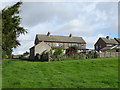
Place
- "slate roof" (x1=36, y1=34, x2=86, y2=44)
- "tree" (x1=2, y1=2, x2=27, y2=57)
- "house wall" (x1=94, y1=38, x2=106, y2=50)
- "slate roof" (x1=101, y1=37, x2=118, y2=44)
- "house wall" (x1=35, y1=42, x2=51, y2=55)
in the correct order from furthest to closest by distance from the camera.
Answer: "house wall" (x1=94, y1=38, x2=106, y2=50) < "slate roof" (x1=101, y1=37, x2=118, y2=44) < "slate roof" (x1=36, y1=34, x2=86, y2=44) < "house wall" (x1=35, y1=42, x2=51, y2=55) < "tree" (x1=2, y1=2, x2=27, y2=57)

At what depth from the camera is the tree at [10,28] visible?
72.6 feet

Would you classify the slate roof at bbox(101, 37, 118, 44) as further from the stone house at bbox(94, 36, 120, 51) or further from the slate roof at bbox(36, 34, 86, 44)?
the slate roof at bbox(36, 34, 86, 44)

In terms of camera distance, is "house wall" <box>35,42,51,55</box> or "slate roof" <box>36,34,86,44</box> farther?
"slate roof" <box>36,34,86,44</box>

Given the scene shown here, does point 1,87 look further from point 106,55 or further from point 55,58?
point 106,55

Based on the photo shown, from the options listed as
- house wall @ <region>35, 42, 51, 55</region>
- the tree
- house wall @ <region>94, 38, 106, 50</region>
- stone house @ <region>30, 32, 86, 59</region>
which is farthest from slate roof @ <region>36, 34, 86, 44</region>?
the tree

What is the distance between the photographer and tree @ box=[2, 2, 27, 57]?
72.6ft

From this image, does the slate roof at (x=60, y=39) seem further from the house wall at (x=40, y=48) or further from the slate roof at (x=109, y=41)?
the house wall at (x=40, y=48)

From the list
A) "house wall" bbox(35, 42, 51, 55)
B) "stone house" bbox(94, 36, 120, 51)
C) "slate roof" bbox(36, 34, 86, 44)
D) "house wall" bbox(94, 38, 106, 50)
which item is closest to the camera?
"house wall" bbox(35, 42, 51, 55)

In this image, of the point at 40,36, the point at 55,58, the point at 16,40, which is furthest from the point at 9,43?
the point at 40,36

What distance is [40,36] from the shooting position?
78062mm

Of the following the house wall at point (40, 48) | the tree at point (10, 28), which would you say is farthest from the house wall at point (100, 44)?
the tree at point (10, 28)

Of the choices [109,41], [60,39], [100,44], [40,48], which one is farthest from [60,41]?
[109,41]

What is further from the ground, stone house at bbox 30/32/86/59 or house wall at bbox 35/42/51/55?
stone house at bbox 30/32/86/59

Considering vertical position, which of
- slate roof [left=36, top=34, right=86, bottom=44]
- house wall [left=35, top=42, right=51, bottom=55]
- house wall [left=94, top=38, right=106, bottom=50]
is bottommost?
house wall [left=35, top=42, right=51, bottom=55]
